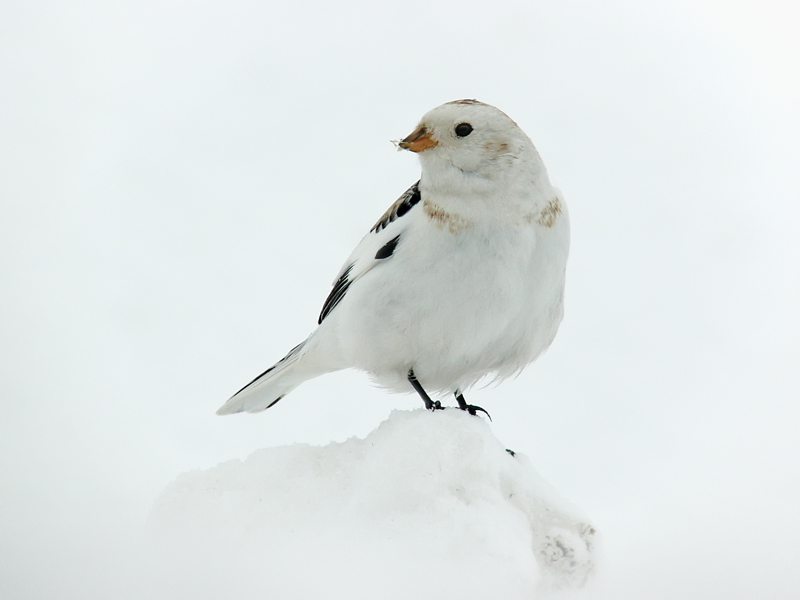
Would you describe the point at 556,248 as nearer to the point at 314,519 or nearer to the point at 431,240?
the point at 431,240

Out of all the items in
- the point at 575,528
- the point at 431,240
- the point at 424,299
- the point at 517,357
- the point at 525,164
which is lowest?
the point at 575,528

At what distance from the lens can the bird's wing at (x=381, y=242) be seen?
10.8 ft

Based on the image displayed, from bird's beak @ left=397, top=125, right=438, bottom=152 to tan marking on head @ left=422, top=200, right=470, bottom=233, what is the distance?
22cm

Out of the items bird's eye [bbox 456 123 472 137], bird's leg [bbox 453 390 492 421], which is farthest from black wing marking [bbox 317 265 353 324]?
bird's eye [bbox 456 123 472 137]

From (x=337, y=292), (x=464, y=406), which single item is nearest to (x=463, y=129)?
(x=337, y=292)

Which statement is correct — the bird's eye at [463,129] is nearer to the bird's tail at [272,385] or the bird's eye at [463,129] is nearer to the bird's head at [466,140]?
the bird's head at [466,140]

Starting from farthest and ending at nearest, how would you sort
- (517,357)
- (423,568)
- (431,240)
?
(517,357)
(431,240)
(423,568)

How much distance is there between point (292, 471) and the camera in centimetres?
320

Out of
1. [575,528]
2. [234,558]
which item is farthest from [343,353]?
[575,528]

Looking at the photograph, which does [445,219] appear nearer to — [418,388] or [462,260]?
[462,260]

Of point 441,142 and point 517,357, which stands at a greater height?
point 441,142

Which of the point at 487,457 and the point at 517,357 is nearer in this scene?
the point at 487,457

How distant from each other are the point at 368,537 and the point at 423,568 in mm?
241

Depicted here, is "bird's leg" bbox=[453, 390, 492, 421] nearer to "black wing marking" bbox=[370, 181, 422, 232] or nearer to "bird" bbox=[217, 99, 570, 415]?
"bird" bbox=[217, 99, 570, 415]
